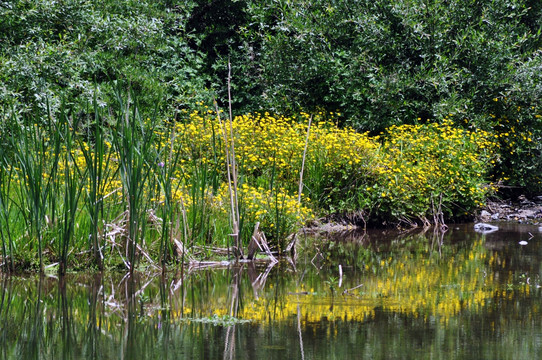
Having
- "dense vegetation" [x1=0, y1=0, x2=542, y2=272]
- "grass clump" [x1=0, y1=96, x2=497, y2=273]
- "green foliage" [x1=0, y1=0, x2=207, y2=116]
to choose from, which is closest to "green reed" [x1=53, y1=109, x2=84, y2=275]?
"grass clump" [x1=0, y1=96, x2=497, y2=273]

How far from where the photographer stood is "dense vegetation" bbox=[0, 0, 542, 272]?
415 inches

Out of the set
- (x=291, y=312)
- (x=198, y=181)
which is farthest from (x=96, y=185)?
(x=291, y=312)

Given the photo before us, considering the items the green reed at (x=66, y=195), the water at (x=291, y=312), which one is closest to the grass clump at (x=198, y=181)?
the green reed at (x=66, y=195)

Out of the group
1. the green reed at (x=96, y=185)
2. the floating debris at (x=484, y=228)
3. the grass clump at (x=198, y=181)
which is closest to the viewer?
the green reed at (x=96, y=185)

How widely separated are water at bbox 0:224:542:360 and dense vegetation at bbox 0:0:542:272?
163 cm

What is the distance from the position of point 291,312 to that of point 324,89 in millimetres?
9282

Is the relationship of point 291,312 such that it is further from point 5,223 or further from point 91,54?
point 91,54

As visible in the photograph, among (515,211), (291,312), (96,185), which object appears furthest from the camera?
(515,211)

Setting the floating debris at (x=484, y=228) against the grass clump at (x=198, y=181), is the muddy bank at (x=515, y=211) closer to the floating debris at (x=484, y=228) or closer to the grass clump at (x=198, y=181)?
the grass clump at (x=198, y=181)

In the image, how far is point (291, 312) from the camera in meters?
4.90

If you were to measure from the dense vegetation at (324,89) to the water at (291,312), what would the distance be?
64.3 inches

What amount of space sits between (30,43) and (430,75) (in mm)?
6026

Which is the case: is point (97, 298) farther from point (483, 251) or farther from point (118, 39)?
point (118, 39)

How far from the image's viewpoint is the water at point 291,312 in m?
3.94
